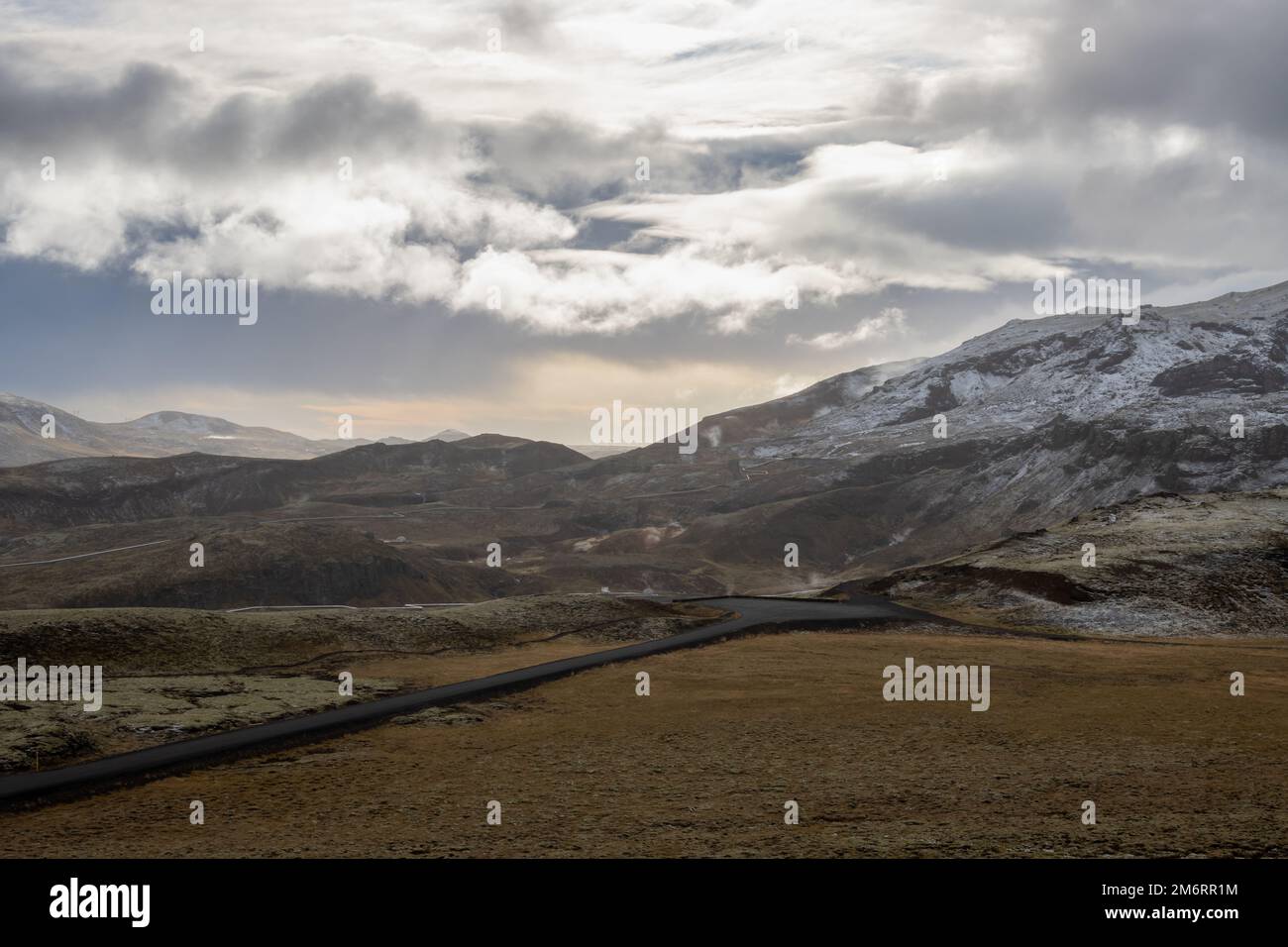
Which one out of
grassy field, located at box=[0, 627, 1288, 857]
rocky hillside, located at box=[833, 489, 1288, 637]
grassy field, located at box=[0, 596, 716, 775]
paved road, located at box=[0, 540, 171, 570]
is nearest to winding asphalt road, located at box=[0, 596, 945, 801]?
grassy field, located at box=[0, 627, 1288, 857]

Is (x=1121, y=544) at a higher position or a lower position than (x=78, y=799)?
higher

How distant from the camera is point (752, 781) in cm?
2745

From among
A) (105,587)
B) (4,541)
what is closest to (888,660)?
(105,587)

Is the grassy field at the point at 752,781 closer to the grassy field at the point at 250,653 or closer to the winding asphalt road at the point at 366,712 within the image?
the winding asphalt road at the point at 366,712

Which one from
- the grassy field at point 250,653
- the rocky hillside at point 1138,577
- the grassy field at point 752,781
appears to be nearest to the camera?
the grassy field at point 752,781

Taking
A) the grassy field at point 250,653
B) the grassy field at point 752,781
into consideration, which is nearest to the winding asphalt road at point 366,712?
the grassy field at point 752,781

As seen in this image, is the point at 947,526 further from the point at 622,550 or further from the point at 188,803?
the point at 188,803

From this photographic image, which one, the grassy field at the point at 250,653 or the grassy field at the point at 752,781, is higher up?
the grassy field at the point at 250,653

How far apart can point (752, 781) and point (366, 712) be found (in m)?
18.6

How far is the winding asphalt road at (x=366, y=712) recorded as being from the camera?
28.1 m

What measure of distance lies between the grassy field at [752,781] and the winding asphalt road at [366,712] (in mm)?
1559

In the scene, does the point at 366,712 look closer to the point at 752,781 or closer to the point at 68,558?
the point at 752,781
